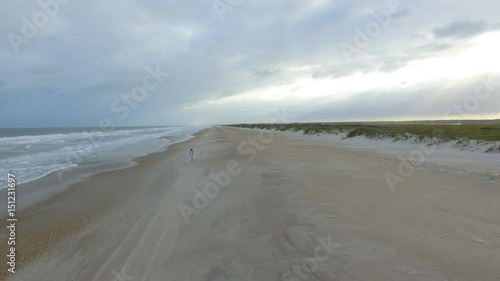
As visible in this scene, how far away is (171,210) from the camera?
28.9ft

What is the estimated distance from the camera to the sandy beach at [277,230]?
4832 mm

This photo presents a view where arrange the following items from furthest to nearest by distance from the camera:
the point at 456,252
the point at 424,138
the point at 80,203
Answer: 1. the point at 424,138
2. the point at 80,203
3. the point at 456,252

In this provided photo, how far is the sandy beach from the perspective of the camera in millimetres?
4832

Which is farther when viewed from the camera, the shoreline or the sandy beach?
the shoreline

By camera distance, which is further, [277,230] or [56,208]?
Answer: [56,208]

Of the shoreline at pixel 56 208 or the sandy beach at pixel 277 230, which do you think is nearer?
the sandy beach at pixel 277 230

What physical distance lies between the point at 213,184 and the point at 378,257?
798cm

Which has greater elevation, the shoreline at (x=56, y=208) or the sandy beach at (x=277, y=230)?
the sandy beach at (x=277, y=230)

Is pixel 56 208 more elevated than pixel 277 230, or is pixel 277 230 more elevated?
pixel 277 230

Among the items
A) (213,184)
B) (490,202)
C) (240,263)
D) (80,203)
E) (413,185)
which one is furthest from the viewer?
(213,184)

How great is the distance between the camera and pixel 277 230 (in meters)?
6.41

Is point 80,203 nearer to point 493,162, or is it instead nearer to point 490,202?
point 490,202

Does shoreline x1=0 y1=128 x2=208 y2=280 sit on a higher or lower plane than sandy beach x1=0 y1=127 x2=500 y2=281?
lower

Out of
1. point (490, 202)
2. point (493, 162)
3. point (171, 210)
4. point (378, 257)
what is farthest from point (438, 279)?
point (493, 162)
